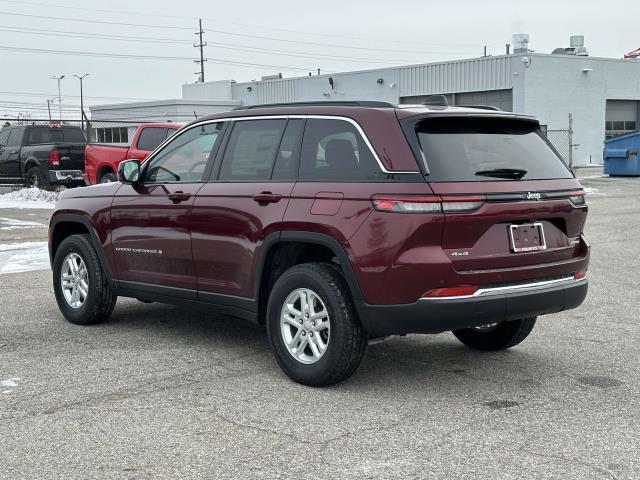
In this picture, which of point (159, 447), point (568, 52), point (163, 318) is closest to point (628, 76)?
point (568, 52)

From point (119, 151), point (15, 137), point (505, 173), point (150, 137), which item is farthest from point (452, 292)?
point (15, 137)

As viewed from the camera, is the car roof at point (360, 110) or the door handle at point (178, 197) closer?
the car roof at point (360, 110)

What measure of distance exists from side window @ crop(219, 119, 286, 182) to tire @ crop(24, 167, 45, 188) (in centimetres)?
1622

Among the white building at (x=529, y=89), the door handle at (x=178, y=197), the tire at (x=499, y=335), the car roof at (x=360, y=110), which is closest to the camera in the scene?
the car roof at (x=360, y=110)

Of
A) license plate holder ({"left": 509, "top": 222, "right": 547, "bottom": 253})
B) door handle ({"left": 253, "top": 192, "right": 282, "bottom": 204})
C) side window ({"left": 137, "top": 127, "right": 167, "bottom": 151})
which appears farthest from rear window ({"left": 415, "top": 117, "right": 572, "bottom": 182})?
side window ({"left": 137, "top": 127, "right": 167, "bottom": 151})

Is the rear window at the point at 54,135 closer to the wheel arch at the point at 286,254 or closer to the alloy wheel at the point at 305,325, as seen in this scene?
the wheel arch at the point at 286,254

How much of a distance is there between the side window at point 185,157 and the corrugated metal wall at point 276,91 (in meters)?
47.6

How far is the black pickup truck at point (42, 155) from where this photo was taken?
20.8 meters

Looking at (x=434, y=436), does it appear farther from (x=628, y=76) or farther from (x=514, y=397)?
(x=628, y=76)

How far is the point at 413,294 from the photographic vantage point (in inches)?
196

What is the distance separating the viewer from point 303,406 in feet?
16.6

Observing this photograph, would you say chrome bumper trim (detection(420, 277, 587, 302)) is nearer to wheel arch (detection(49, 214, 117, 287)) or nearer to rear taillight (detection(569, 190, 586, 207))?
rear taillight (detection(569, 190, 586, 207))

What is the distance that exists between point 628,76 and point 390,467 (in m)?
47.9

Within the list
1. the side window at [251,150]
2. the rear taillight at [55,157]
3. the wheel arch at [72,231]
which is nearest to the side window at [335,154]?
the side window at [251,150]
